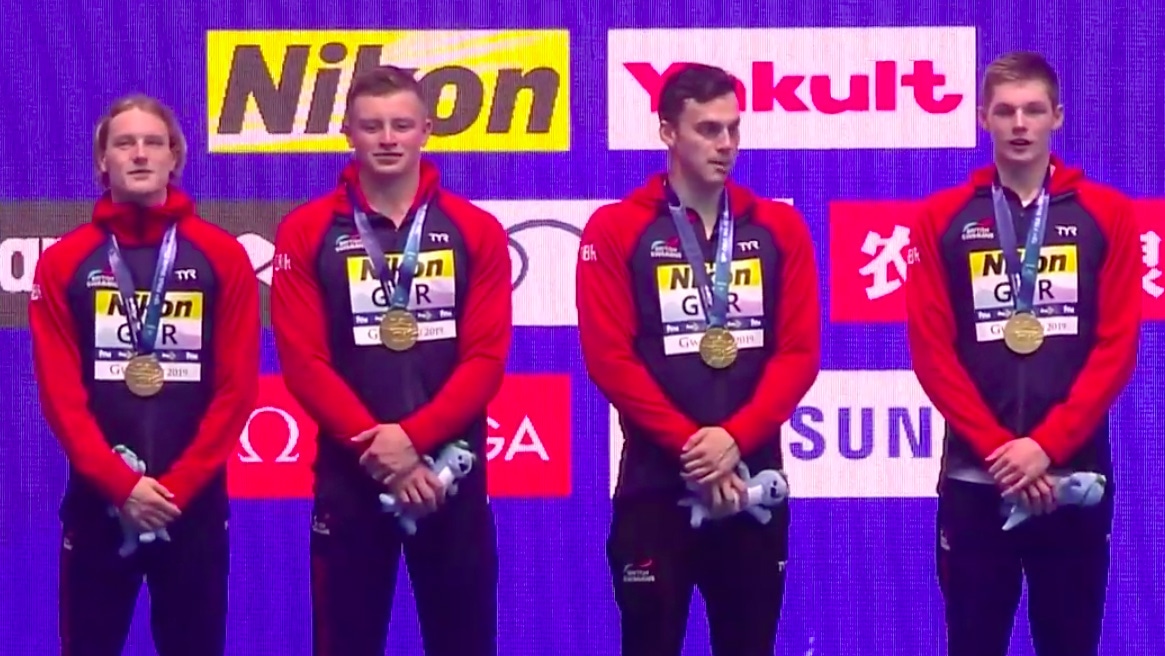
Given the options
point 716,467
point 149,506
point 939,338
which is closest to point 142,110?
point 149,506

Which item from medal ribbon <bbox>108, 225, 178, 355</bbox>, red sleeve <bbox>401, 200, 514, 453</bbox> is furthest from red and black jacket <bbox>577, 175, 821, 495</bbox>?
medal ribbon <bbox>108, 225, 178, 355</bbox>

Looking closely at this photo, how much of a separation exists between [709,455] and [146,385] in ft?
4.02

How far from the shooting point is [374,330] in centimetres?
430

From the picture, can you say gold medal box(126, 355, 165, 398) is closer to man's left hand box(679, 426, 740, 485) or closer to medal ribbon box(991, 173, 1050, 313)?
man's left hand box(679, 426, 740, 485)

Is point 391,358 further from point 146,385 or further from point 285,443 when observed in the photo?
point 285,443

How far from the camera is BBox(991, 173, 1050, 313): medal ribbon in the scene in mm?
4293

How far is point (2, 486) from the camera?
535 centimetres

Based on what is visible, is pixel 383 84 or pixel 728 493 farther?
pixel 383 84

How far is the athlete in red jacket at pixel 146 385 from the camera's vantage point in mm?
4285

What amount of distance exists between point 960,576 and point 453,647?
3.63 feet

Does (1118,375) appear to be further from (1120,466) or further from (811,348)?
(1120,466)

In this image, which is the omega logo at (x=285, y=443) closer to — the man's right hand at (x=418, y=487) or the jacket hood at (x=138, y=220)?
the jacket hood at (x=138, y=220)

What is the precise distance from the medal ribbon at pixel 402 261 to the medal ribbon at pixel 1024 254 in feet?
4.14

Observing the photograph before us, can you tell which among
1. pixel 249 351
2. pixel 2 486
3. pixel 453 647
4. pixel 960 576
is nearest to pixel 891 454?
pixel 960 576
